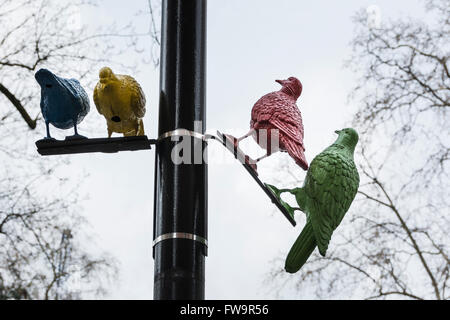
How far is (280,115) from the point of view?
14.7ft

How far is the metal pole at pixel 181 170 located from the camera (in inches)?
142

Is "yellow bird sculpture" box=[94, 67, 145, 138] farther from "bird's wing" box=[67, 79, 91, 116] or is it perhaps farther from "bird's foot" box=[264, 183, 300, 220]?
"bird's foot" box=[264, 183, 300, 220]

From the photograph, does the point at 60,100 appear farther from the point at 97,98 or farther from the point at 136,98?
the point at 136,98

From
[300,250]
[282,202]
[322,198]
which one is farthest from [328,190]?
[300,250]

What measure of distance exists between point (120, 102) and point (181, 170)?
1.94 feet

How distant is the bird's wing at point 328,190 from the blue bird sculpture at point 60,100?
1056 millimetres

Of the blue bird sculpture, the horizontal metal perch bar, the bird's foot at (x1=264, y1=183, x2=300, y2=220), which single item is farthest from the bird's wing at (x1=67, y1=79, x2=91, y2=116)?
the bird's foot at (x1=264, y1=183, x2=300, y2=220)

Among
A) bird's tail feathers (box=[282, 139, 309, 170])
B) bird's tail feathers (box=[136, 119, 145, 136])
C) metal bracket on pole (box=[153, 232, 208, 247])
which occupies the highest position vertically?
bird's tail feathers (box=[136, 119, 145, 136])

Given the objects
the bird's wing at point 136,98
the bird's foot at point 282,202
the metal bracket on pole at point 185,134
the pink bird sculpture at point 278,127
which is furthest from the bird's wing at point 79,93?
the bird's foot at point 282,202

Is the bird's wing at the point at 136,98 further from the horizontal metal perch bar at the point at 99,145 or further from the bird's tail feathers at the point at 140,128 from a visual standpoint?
the horizontal metal perch bar at the point at 99,145

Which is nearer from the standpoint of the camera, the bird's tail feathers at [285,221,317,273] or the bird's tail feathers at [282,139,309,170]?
the bird's tail feathers at [285,221,317,273]

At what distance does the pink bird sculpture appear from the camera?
4.39 m

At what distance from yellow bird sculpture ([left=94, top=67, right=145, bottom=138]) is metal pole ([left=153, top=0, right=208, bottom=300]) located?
0.25m
